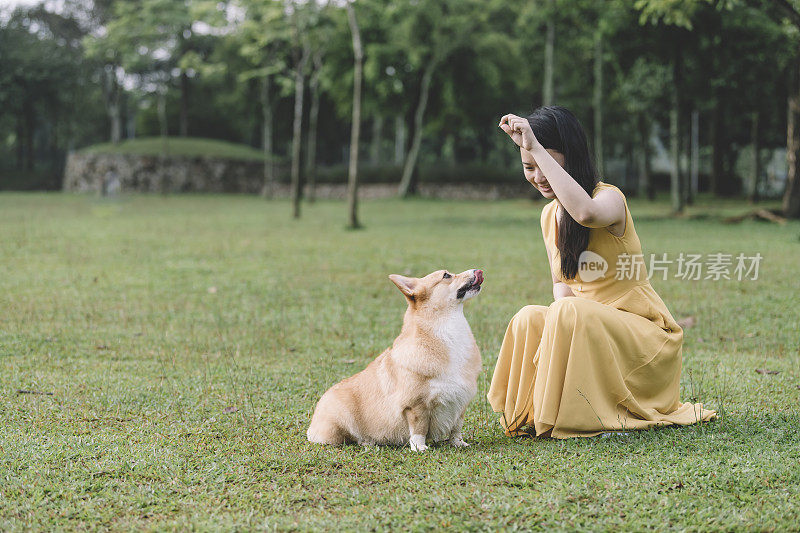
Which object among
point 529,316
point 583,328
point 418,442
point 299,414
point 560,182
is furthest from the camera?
point 299,414

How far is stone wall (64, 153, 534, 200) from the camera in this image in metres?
39.8

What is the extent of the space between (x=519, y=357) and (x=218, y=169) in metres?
41.2

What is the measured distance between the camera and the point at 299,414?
197 inches

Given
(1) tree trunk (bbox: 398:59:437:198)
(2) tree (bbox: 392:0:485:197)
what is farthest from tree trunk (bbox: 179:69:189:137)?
(2) tree (bbox: 392:0:485:197)

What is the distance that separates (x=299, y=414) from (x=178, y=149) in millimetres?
40925

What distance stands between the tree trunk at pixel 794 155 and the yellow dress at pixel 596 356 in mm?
16168

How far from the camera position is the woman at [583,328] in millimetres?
3904

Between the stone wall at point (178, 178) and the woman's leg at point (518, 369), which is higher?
the stone wall at point (178, 178)

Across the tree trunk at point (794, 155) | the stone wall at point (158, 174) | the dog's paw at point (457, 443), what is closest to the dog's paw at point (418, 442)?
the dog's paw at point (457, 443)

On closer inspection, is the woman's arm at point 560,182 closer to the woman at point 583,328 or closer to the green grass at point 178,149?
the woman at point 583,328

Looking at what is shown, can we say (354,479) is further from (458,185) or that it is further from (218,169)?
(218,169)

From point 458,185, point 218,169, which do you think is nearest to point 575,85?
point 458,185

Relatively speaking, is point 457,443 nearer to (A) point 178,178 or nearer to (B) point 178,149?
(A) point 178,178

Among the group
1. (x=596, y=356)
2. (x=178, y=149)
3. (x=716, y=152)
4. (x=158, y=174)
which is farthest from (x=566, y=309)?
(x=178, y=149)
